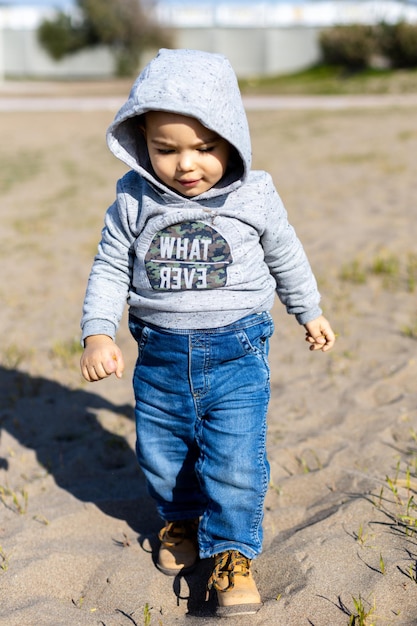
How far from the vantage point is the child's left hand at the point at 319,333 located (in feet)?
8.94

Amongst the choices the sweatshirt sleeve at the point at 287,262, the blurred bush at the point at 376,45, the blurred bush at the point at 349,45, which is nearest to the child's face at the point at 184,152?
the sweatshirt sleeve at the point at 287,262

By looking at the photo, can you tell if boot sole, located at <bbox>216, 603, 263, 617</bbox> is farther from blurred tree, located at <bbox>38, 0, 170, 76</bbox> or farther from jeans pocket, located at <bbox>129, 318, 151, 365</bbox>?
blurred tree, located at <bbox>38, 0, 170, 76</bbox>

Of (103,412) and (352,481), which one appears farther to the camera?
(103,412)

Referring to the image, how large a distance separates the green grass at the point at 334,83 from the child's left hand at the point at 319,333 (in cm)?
1883

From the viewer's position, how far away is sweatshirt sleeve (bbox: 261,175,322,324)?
2.56m

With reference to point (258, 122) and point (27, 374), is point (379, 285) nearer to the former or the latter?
point (27, 374)

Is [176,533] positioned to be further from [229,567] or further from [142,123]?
[142,123]

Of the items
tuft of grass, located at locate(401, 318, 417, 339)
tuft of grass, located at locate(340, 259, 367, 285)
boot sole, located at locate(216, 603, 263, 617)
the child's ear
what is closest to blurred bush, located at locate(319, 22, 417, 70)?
tuft of grass, located at locate(340, 259, 367, 285)

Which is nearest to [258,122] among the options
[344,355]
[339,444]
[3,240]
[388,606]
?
[3,240]

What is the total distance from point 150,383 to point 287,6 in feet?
127

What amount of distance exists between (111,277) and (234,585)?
1052mm

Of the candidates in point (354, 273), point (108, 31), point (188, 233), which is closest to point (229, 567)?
point (188, 233)

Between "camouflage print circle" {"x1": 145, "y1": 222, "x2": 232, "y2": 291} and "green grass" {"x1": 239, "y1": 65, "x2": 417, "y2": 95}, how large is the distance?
19125mm

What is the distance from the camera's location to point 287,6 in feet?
125
